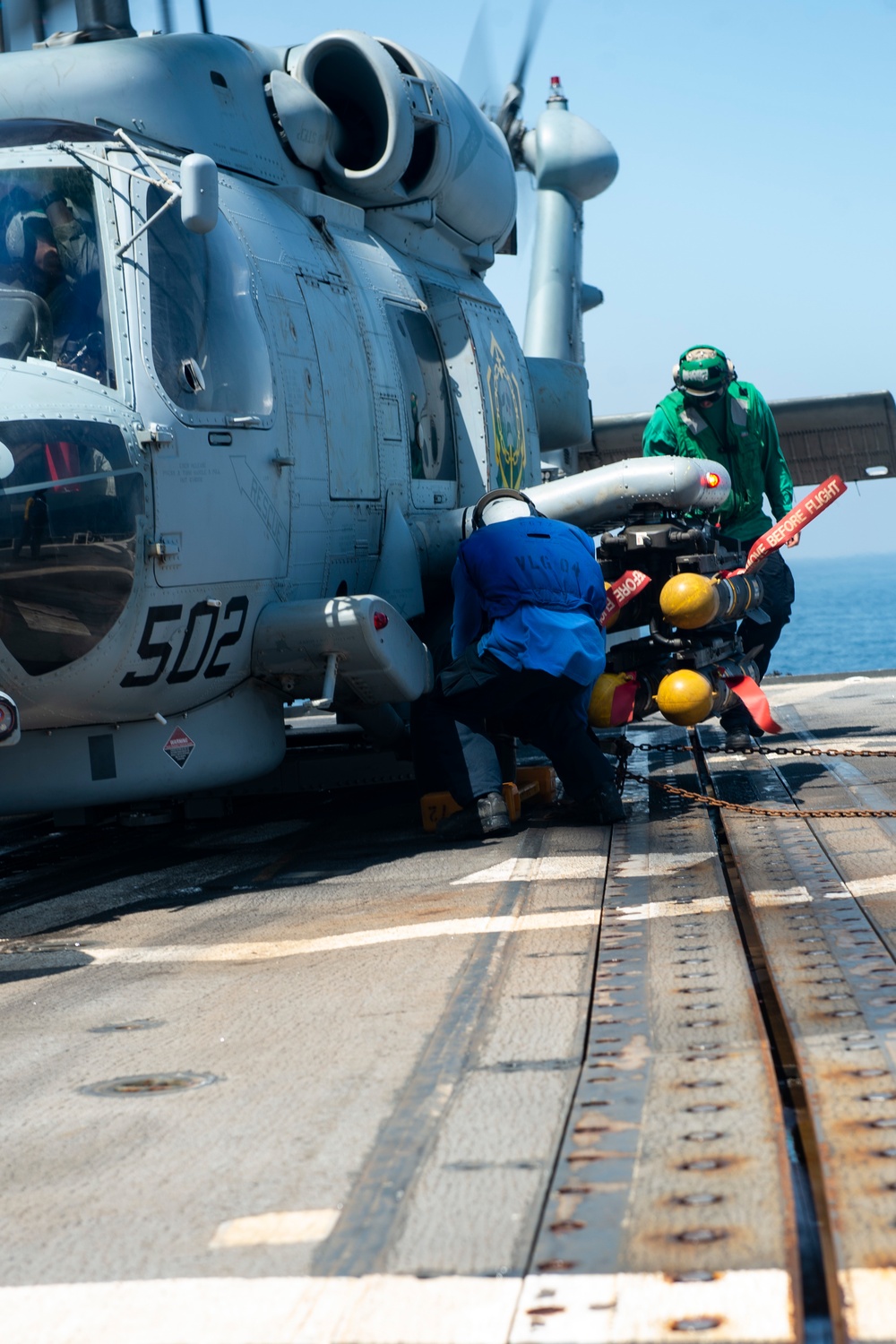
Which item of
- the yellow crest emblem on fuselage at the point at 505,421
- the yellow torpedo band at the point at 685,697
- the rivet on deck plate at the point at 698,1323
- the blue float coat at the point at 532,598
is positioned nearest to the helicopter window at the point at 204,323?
the blue float coat at the point at 532,598

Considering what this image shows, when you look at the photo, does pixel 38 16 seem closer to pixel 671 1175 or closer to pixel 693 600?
pixel 693 600

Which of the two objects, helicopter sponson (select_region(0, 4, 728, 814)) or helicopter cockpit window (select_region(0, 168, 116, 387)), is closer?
helicopter sponson (select_region(0, 4, 728, 814))

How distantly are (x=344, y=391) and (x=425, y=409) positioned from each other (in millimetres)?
1063

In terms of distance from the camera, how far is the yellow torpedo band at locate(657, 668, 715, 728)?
7.24 m

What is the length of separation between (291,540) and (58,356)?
1.36 m

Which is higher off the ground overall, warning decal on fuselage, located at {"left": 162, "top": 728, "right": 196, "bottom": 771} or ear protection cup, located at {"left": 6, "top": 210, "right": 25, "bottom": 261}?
ear protection cup, located at {"left": 6, "top": 210, "right": 25, "bottom": 261}

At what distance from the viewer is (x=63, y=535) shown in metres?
5.24

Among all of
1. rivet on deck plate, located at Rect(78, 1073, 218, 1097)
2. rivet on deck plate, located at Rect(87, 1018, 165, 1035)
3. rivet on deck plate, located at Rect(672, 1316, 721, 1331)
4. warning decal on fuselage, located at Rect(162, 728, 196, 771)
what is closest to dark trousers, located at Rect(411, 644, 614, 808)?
warning decal on fuselage, located at Rect(162, 728, 196, 771)

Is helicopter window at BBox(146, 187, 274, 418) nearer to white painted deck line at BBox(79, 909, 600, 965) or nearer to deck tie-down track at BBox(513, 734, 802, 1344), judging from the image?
white painted deck line at BBox(79, 909, 600, 965)

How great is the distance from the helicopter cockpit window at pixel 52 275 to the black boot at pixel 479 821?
2336 mm

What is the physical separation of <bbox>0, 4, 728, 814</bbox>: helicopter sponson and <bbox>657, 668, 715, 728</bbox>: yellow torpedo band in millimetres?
923

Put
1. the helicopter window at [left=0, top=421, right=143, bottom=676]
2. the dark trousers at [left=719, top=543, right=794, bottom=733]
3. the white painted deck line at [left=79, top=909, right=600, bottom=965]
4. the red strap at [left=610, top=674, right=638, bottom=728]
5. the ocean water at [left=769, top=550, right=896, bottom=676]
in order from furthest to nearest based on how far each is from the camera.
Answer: the ocean water at [left=769, top=550, right=896, bottom=676]
the dark trousers at [left=719, top=543, right=794, bottom=733]
the red strap at [left=610, top=674, right=638, bottom=728]
the helicopter window at [left=0, top=421, right=143, bottom=676]
the white painted deck line at [left=79, top=909, right=600, bottom=965]

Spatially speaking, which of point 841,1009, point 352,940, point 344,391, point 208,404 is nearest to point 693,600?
point 344,391

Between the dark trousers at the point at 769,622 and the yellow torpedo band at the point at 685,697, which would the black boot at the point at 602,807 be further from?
the dark trousers at the point at 769,622
